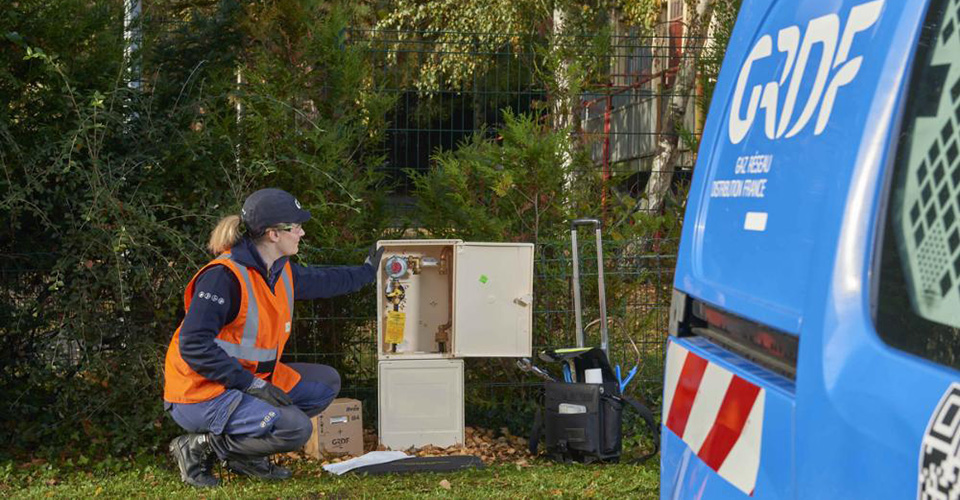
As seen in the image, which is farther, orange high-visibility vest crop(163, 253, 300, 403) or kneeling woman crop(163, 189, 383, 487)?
orange high-visibility vest crop(163, 253, 300, 403)

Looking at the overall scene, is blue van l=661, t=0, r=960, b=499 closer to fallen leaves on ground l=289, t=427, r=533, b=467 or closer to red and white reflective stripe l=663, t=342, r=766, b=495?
red and white reflective stripe l=663, t=342, r=766, b=495

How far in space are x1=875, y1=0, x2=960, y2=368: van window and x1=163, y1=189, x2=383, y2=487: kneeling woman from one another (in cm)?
423

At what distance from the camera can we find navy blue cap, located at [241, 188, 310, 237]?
580 cm

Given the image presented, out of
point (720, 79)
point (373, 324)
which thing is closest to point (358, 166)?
point (373, 324)

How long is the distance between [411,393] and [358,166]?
5.89ft

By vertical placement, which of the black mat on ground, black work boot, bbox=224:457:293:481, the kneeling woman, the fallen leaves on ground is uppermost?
the kneeling woman

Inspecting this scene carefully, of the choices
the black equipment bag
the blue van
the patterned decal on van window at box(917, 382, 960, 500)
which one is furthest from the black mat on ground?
the patterned decal on van window at box(917, 382, 960, 500)

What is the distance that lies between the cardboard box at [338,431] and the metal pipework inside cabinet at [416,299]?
41cm

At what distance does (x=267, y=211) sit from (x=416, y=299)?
64.7 inches

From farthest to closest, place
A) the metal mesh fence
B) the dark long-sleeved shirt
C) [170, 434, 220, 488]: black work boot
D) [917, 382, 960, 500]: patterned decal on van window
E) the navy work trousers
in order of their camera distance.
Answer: the metal mesh fence
[170, 434, 220, 488]: black work boot
the navy work trousers
the dark long-sleeved shirt
[917, 382, 960, 500]: patterned decal on van window

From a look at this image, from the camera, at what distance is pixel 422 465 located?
652 cm

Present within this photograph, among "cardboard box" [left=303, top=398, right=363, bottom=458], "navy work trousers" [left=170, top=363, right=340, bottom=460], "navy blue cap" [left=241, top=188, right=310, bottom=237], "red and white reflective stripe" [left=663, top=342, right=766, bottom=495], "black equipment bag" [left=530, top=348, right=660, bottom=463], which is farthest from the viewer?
"cardboard box" [left=303, top=398, right=363, bottom=458]

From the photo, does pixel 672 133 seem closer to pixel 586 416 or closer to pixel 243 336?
pixel 586 416

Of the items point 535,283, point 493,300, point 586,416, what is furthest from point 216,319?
point 535,283
